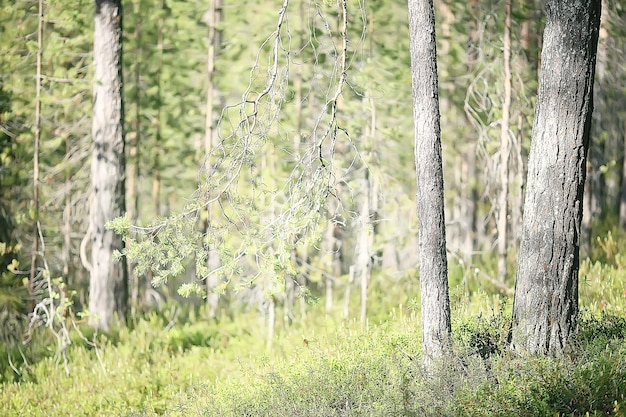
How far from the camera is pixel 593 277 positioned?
991cm

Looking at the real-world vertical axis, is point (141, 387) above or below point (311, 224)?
below

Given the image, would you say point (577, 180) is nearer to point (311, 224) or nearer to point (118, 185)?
point (311, 224)

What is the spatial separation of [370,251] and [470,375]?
5.14m

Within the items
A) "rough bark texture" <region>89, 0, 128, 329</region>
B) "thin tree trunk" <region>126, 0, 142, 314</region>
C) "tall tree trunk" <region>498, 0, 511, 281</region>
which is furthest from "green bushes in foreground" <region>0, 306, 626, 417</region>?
A: "thin tree trunk" <region>126, 0, 142, 314</region>

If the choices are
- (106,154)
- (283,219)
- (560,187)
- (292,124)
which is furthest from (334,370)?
(292,124)

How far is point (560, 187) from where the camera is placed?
652 cm

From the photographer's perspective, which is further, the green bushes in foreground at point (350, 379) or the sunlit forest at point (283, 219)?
the sunlit forest at point (283, 219)

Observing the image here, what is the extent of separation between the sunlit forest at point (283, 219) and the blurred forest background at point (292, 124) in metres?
0.07

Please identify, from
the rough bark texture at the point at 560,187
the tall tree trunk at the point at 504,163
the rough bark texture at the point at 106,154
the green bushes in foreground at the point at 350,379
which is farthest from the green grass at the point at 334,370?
the tall tree trunk at the point at 504,163

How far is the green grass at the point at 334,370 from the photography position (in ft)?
18.4

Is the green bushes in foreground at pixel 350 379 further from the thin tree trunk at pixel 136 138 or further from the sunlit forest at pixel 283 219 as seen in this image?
the thin tree trunk at pixel 136 138

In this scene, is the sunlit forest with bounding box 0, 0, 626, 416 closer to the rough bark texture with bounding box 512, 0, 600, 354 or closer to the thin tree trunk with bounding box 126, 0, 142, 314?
the thin tree trunk with bounding box 126, 0, 142, 314

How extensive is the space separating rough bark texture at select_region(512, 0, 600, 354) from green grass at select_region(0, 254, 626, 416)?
0.31 meters

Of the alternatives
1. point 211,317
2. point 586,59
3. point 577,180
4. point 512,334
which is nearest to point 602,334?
point 512,334
